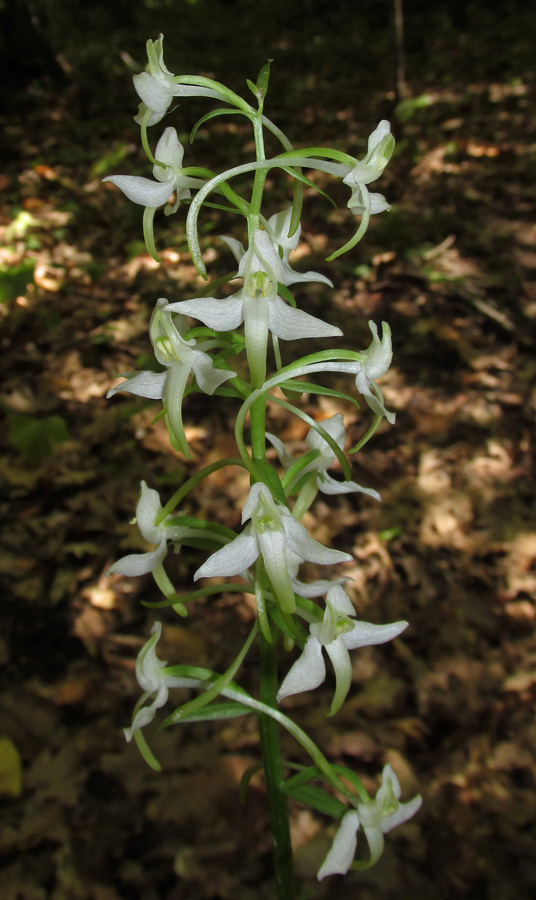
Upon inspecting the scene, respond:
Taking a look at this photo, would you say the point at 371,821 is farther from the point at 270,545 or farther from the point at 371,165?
the point at 371,165

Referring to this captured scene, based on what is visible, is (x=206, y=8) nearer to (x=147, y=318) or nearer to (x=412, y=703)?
(x=147, y=318)

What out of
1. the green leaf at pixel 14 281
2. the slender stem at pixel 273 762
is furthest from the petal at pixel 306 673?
the green leaf at pixel 14 281

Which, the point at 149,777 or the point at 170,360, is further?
the point at 149,777

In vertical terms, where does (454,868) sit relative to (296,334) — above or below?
below

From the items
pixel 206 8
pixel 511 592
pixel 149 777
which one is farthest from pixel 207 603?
pixel 206 8

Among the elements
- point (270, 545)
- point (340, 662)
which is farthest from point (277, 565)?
point (340, 662)

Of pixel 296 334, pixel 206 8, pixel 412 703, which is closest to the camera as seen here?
pixel 296 334

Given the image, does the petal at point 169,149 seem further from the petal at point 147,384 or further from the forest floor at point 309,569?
the forest floor at point 309,569

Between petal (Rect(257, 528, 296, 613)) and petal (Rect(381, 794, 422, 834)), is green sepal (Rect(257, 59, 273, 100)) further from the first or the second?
petal (Rect(381, 794, 422, 834))
